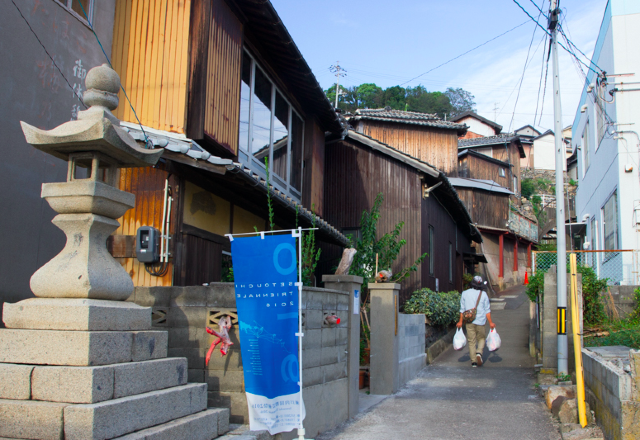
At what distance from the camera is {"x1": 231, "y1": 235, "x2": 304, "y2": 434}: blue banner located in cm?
478

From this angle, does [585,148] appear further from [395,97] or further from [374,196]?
[395,97]

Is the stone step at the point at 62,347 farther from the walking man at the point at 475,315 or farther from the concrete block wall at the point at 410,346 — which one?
the walking man at the point at 475,315

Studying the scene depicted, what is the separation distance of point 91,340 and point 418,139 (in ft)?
66.8

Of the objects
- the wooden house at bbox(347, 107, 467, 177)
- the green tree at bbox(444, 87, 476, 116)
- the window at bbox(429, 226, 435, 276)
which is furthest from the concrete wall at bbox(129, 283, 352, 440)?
the green tree at bbox(444, 87, 476, 116)

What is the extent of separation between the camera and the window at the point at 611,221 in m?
14.3

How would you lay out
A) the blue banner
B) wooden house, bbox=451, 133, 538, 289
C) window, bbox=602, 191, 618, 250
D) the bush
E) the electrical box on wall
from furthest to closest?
wooden house, bbox=451, 133, 538, 289 < window, bbox=602, 191, 618, 250 < the bush < the electrical box on wall < the blue banner

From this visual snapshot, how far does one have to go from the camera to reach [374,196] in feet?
51.1

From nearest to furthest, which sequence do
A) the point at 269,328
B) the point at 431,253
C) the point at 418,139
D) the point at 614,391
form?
1. the point at 269,328
2. the point at 614,391
3. the point at 431,253
4. the point at 418,139

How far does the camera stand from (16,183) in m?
6.50

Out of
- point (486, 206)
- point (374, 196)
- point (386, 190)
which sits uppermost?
point (486, 206)

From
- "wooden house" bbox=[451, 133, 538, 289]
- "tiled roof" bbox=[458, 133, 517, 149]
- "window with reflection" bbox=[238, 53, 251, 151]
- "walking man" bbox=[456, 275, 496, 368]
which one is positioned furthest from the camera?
"tiled roof" bbox=[458, 133, 517, 149]

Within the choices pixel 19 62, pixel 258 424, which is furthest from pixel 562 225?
pixel 19 62

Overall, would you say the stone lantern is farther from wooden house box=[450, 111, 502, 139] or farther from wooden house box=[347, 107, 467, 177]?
wooden house box=[450, 111, 502, 139]

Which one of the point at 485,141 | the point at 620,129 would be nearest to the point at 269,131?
the point at 620,129
